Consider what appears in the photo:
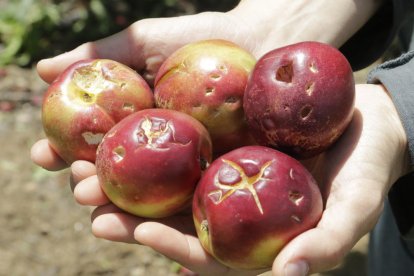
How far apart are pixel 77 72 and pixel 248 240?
994 mm

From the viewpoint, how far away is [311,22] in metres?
3.11

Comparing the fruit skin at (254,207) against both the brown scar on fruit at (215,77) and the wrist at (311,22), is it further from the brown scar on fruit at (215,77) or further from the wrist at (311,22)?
the wrist at (311,22)

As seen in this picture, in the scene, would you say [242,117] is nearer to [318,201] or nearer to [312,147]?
[312,147]

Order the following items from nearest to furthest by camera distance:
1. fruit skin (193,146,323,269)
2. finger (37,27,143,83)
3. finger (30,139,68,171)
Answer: fruit skin (193,146,323,269), finger (30,139,68,171), finger (37,27,143,83)

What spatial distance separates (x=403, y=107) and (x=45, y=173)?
8.40 feet

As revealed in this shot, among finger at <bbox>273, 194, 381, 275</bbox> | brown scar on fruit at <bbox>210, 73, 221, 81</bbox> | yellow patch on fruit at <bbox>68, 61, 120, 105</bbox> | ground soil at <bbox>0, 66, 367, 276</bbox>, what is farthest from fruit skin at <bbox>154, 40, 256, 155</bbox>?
ground soil at <bbox>0, 66, 367, 276</bbox>

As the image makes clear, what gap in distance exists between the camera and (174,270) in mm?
3695

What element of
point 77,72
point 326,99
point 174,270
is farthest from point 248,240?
point 174,270

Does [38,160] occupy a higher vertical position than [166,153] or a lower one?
lower

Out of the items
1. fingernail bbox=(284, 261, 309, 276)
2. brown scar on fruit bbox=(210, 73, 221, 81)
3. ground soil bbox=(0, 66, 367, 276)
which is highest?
brown scar on fruit bbox=(210, 73, 221, 81)

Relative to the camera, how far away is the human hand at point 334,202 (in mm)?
1827

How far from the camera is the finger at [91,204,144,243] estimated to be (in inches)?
82.2

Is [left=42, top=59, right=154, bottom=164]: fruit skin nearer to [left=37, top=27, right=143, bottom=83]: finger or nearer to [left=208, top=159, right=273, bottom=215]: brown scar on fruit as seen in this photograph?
[left=37, top=27, right=143, bottom=83]: finger

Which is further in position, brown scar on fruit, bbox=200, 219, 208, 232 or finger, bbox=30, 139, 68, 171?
finger, bbox=30, 139, 68, 171
